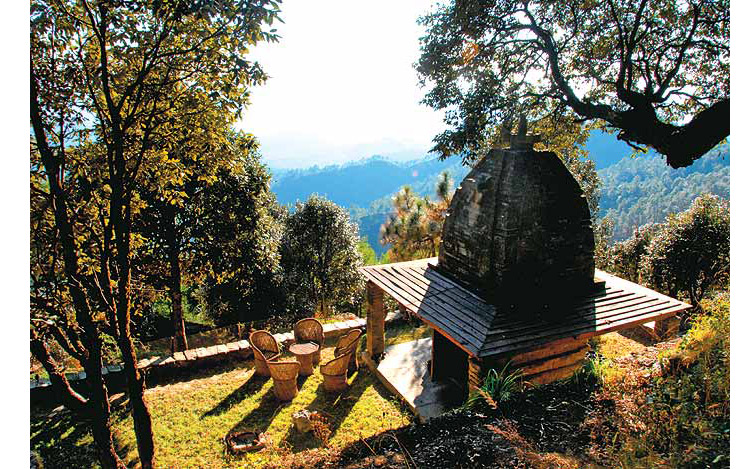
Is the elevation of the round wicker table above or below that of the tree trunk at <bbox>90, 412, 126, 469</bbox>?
below

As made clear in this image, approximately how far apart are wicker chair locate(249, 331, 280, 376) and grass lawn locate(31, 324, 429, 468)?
33 cm

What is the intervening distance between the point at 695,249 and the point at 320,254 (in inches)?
772

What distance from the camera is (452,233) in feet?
39.3

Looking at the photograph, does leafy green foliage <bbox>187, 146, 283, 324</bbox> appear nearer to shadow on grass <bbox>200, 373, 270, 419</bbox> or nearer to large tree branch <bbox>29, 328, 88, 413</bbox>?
shadow on grass <bbox>200, 373, 270, 419</bbox>

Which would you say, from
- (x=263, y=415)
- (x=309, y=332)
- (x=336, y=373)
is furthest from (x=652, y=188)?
(x=263, y=415)

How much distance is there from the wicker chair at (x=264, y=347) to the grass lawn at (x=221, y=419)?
0.33 meters

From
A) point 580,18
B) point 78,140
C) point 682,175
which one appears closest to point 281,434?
point 78,140

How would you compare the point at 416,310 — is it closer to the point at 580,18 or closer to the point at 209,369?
the point at 209,369

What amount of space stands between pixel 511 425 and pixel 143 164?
658cm

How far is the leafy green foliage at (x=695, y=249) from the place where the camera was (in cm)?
1694

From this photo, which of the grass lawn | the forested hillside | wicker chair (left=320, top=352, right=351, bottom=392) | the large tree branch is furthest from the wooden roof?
the forested hillside

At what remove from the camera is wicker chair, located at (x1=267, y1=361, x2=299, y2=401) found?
11578 mm

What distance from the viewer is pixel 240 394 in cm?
1225

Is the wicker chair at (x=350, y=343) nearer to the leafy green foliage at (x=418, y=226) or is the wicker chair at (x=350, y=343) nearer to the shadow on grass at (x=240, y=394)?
the shadow on grass at (x=240, y=394)
